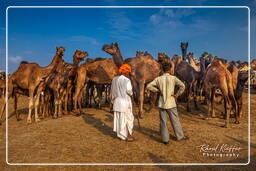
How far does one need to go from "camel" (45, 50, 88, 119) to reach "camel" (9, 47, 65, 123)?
93cm

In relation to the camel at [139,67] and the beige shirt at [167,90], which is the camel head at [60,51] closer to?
the camel at [139,67]

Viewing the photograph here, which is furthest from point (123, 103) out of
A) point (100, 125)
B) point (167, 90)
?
point (100, 125)

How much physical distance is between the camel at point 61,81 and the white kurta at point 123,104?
5139mm

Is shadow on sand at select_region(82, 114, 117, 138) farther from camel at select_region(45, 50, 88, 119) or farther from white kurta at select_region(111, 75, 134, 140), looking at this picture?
camel at select_region(45, 50, 88, 119)

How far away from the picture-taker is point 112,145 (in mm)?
5777

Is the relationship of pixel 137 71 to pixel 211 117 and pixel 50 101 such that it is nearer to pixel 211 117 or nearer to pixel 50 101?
pixel 211 117

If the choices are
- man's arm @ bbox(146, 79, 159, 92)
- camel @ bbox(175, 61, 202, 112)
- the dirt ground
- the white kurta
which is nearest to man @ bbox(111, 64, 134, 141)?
the white kurta

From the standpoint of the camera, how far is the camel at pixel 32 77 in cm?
895

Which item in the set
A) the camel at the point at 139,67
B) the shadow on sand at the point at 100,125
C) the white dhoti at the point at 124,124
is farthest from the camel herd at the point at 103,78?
the white dhoti at the point at 124,124

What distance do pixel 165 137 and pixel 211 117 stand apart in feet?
16.7

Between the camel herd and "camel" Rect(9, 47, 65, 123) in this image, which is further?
"camel" Rect(9, 47, 65, 123)

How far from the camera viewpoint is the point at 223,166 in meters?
4.27

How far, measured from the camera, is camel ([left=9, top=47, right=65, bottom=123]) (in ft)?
29.4

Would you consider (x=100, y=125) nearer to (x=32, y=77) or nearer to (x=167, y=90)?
(x=167, y=90)
